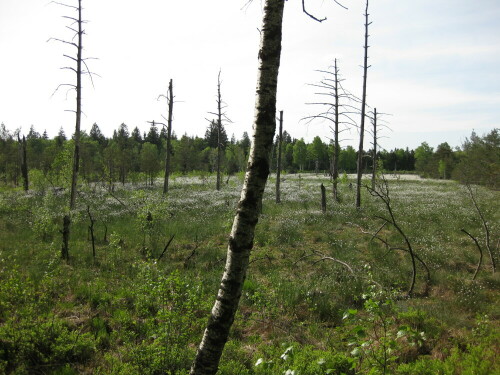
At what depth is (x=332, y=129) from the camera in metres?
20.5

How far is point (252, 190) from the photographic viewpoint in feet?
10.2

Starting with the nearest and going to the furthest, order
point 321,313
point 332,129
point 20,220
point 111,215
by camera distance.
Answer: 1. point 321,313
2. point 20,220
3. point 111,215
4. point 332,129

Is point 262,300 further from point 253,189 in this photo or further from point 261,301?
point 253,189

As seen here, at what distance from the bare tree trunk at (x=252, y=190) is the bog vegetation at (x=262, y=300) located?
702mm

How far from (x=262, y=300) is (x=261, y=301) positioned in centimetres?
6

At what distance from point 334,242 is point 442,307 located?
576 centimetres

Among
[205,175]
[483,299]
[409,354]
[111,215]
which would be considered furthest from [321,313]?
[205,175]

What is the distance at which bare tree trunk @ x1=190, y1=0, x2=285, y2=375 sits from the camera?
3.13 meters

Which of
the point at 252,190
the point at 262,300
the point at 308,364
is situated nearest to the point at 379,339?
the point at 308,364

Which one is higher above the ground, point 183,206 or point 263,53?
point 263,53

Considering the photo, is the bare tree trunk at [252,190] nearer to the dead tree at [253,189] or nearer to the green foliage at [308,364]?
the dead tree at [253,189]

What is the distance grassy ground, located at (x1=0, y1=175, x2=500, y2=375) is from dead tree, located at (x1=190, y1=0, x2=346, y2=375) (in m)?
0.62

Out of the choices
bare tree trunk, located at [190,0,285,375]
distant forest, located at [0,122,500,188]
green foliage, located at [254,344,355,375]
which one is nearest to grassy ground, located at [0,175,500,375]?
green foliage, located at [254,344,355,375]

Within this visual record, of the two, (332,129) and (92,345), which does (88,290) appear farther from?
(332,129)
